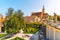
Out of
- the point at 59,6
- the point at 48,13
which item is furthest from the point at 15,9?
the point at 59,6

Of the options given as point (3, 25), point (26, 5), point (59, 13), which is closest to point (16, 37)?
point (3, 25)

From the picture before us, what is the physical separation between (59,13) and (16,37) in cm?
120

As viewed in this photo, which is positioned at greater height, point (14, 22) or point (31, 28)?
point (14, 22)

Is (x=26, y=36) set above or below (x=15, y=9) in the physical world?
below

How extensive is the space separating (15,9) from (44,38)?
1022mm

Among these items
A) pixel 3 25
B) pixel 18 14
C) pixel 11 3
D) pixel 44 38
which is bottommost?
pixel 44 38

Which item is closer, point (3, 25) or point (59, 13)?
point (59, 13)

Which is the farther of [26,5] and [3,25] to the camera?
[3,25]

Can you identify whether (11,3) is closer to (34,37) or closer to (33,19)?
(33,19)

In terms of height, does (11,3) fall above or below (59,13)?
above

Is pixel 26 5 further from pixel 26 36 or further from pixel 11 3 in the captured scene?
pixel 26 36

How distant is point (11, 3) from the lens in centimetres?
412

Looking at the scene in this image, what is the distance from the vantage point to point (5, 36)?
426 cm

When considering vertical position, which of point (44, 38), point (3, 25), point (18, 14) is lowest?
point (44, 38)
